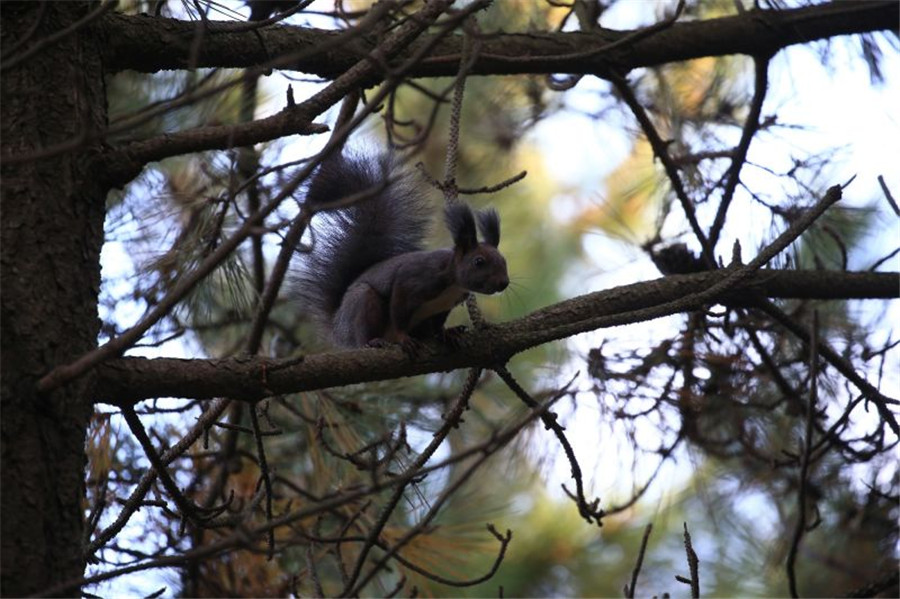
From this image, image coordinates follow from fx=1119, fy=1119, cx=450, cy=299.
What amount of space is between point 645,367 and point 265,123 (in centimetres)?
A: 150

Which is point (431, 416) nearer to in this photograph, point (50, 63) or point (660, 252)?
Answer: point (660, 252)

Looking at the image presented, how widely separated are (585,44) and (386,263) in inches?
27.9

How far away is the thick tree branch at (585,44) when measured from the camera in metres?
2.05

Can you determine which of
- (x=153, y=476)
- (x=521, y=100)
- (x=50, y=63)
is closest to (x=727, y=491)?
(x=521, y=100)

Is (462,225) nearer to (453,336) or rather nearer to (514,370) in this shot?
(453,336)

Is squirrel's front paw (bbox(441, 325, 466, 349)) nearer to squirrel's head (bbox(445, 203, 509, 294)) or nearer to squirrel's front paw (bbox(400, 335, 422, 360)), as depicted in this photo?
squirrel's front paw (bbox(400, 335, 422, 360))

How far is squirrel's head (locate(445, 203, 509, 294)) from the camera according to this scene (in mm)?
2439

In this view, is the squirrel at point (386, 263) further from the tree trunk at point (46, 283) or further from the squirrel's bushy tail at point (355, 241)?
the tree trunk at point (46, 283)

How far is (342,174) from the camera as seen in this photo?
2633mm

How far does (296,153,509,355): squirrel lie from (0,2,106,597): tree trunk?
2.25ft

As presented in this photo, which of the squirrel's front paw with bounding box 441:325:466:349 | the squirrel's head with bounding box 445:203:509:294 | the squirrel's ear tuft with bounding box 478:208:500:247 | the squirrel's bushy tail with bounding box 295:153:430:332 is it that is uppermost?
the squirrel's bushy tail with bounding box 295:153:430:332

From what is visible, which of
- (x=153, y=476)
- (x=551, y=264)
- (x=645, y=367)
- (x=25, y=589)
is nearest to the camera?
(x=25, y=589)

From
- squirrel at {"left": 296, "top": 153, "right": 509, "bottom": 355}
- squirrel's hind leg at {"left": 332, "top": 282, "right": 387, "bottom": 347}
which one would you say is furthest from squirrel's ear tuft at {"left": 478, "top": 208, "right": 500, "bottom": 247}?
squirrel's hind leg at {"left": 332, "top": 282, "right": 387, "bottom": 347}

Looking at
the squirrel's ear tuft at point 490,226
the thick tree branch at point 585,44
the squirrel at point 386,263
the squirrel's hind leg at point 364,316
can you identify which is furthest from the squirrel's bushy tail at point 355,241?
the thick tree branch at point 585,44
